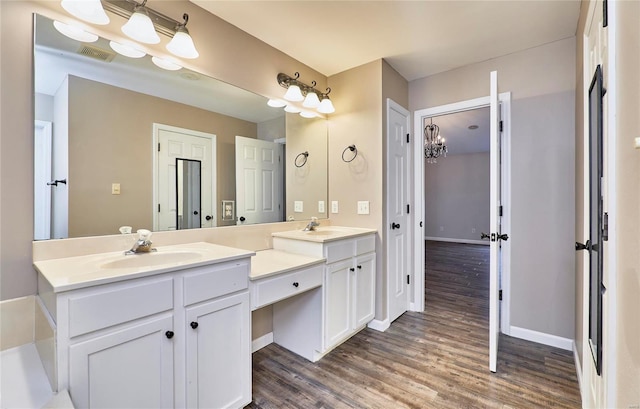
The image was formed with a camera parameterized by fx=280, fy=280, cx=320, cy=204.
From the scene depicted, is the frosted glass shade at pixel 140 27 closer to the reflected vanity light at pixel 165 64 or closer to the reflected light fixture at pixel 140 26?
the reflected light fixture at pixel 140 26

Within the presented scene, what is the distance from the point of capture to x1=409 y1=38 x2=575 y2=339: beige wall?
2236 mm

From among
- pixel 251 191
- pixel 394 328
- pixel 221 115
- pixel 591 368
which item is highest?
pixel 221 115

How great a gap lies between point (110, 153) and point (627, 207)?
7.26 feet

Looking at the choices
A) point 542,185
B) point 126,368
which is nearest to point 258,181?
point 126,368

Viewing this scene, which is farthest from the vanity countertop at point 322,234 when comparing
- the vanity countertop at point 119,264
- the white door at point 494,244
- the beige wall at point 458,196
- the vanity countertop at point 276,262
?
the beige wall at point 458,196

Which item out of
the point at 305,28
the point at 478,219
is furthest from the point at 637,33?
the point at 478,219

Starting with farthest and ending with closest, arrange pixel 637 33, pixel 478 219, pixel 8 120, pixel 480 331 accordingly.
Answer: pixel 478 219, pixel 480 331, pixel 8 120, pixel 637 33

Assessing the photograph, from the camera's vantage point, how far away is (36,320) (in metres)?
1.25

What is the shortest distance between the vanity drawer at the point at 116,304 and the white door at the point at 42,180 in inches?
23.3

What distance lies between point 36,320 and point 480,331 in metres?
3.09

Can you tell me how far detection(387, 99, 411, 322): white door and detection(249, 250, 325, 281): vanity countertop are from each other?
1018mm

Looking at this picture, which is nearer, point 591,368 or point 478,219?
point 591,368

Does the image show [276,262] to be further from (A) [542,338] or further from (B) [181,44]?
(A) [542,338]

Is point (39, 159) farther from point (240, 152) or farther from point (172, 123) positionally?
A: point (240, 152)
